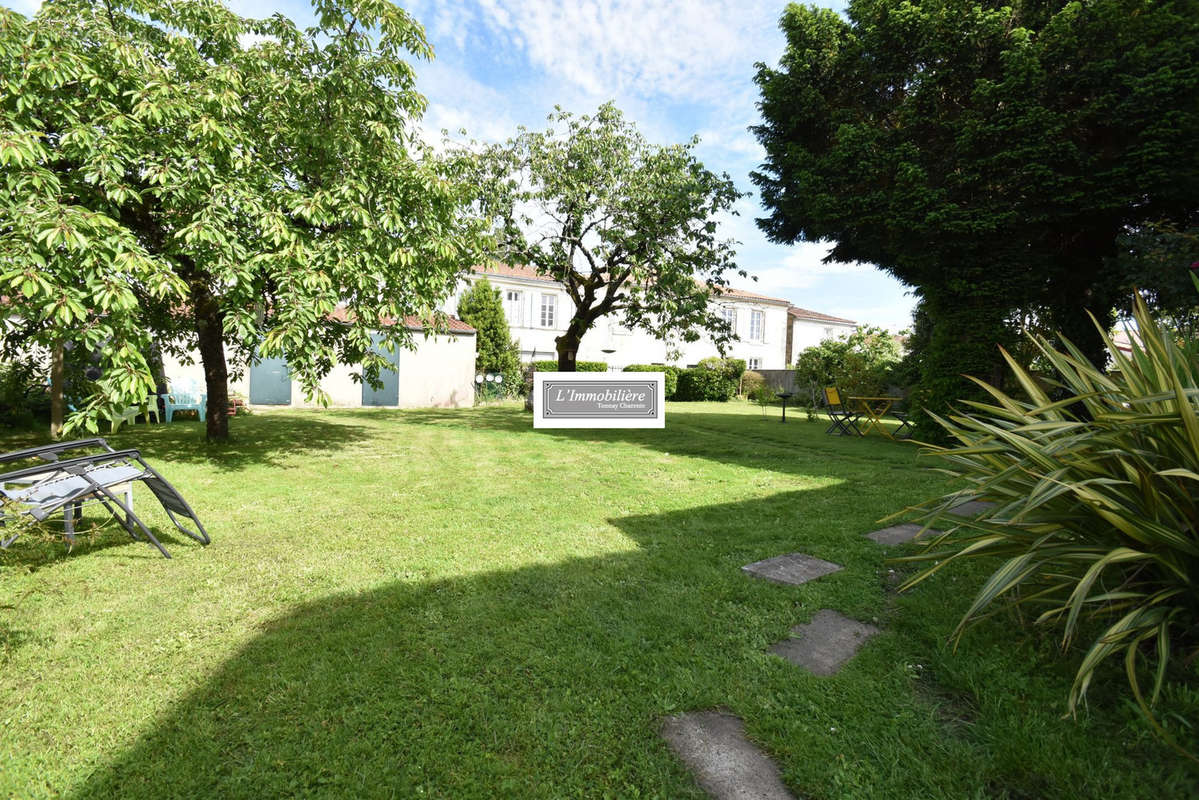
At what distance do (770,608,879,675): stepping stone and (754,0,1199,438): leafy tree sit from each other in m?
7.93

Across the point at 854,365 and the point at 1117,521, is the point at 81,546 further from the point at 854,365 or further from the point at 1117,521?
the point at 854,365

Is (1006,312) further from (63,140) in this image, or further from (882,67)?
(63,140)

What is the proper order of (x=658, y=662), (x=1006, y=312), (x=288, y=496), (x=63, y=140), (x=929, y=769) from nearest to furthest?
(x=929, y=769) < (x=658, y=662) < (x=63, y=140) < (x=288, y=496) < (x=1006, y=312)

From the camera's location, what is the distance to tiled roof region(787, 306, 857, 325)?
35.3 meters

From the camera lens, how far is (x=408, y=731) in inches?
72.4

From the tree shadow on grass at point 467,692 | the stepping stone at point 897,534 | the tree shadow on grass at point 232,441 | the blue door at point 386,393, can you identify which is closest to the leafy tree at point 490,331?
the blue door at point 386,393

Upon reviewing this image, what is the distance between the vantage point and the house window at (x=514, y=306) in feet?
83.1

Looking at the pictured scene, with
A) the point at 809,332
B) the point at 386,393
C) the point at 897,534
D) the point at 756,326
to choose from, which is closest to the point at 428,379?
the point at 386,393

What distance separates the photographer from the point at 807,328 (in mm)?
35875

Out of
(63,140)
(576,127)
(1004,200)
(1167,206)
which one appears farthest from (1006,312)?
(63,140)

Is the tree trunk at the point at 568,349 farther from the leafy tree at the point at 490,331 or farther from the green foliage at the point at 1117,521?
the green foliage at the point at 1117,521

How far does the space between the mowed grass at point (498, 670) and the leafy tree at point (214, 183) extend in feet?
7.76

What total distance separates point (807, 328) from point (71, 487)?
123ft

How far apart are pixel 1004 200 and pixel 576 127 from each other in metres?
8.46
